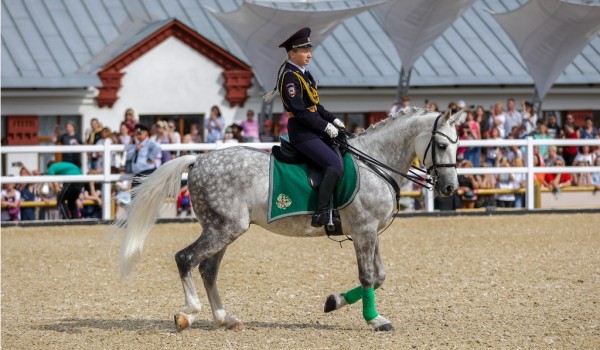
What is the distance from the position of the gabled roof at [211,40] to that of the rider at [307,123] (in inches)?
797

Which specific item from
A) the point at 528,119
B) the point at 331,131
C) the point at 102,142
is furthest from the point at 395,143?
the point at 528,119

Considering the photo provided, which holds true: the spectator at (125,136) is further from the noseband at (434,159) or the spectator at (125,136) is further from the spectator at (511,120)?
the noseband at (434,159)

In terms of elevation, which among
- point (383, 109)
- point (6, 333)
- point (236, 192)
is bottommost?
point (6, 333)

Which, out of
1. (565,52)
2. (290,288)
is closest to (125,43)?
(565,52)

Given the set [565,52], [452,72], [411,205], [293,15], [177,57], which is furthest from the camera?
[452,72]

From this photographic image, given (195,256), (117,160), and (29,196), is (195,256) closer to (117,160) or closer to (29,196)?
(117,160)

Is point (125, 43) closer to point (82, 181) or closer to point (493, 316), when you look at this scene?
point (82, 181)

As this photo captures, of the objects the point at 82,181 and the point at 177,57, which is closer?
the point at 82,181

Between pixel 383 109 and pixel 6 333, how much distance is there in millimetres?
A: 23234

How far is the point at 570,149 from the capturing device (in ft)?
79.0

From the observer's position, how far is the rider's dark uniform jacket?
398 inches

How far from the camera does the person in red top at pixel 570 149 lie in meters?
24.0

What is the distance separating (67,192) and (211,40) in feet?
36.7

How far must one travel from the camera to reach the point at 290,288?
1266 centimetres
